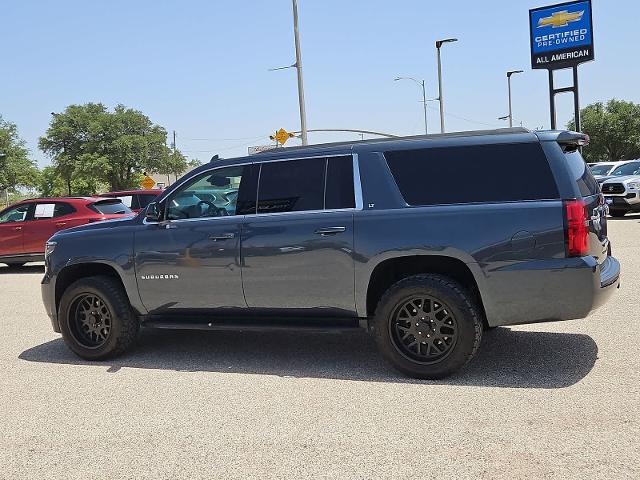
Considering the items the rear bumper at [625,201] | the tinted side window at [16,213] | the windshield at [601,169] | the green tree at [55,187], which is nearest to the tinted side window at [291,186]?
the tinted side window at [16,213]

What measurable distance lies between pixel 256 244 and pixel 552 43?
32.8m

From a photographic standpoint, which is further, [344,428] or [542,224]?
[542,224]

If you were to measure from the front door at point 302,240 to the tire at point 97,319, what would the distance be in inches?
53.2

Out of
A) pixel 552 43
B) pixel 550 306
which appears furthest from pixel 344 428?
pixel 552 43

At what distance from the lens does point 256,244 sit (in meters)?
5.60

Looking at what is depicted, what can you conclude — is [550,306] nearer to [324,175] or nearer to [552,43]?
[324,175]

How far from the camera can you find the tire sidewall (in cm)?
613

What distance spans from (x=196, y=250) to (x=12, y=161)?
60.2 m

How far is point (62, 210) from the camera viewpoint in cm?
1424

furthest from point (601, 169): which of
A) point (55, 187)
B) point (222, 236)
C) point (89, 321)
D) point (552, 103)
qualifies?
point (55, 187)

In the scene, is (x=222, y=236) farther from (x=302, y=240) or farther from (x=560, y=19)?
(x=560, y=19)

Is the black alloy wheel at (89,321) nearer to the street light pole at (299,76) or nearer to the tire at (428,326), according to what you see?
the tire at (428,326)

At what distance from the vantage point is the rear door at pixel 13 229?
14422 millimetres

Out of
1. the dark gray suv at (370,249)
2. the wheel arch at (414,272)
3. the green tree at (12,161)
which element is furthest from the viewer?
the green tree at (12,161)
